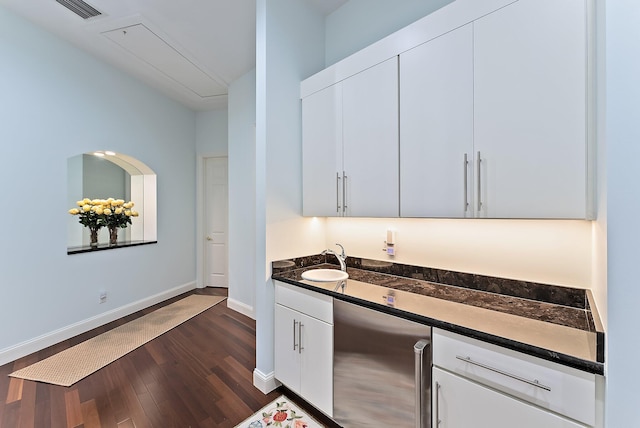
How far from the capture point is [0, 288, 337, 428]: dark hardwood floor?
5.92ft

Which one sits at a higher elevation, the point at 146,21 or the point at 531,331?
the point at 146,21

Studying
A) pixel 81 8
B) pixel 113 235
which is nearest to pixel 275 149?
pixel 81 8

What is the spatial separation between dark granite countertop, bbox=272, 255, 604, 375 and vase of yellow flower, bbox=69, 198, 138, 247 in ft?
8.99

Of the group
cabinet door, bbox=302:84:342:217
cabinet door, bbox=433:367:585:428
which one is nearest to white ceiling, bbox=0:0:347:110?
cabinet door, bbox=302:84:342:217

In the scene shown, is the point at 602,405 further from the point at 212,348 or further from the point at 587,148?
the point at 212,348

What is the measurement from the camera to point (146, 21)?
8.39ft

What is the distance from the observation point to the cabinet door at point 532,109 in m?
1.08

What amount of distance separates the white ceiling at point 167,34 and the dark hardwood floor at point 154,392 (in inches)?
122

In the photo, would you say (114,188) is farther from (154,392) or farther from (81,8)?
(154,392)

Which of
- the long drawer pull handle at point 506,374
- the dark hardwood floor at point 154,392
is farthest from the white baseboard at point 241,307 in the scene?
the long drawer pull handle at point 506,374

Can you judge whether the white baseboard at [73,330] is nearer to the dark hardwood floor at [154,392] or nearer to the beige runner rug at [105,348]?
the dark hardwood floor at [154,392]

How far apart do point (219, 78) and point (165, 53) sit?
0.69m

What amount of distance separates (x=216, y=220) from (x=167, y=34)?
2779 mm

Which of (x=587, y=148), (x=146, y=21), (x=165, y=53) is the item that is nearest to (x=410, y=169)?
(x=587, y=148)
